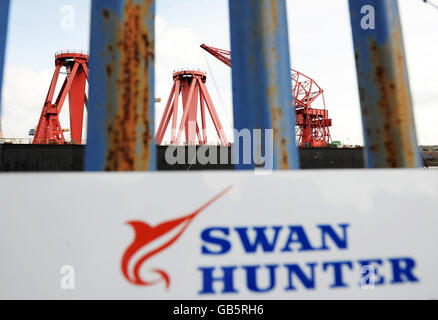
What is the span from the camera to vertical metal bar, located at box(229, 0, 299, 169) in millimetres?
3469

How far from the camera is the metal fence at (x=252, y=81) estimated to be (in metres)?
3.05

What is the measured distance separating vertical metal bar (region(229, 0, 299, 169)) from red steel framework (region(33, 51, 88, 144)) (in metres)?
30.9

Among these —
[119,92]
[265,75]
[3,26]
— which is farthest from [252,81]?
[3,26]

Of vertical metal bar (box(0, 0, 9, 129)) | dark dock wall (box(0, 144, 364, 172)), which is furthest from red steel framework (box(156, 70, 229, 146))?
vertical metal bar (box(0, 0, 9, 129))

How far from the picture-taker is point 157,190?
7.88 feet

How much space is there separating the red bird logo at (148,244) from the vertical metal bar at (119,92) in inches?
35.0

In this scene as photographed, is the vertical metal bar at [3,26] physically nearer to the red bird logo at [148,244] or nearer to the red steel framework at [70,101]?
the red bird logo at [148,244]

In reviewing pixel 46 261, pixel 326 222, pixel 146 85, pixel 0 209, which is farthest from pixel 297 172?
pixel 0 209

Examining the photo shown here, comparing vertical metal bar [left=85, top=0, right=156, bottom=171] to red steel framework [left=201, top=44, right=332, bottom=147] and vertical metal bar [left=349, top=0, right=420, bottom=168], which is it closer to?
vertical metal bar [left=349, top=0, right=420, bottom=168]

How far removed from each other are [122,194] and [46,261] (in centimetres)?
83

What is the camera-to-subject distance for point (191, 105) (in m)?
37.7

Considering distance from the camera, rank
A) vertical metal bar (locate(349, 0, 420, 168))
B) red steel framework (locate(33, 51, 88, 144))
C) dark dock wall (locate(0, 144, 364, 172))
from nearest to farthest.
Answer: vertical metal bar (locate(349, 0, 420, 168)) → dark dock wall (locate(0, 144, 364, 172)) → red steel framework (locate(33, 51, 88, 144))
